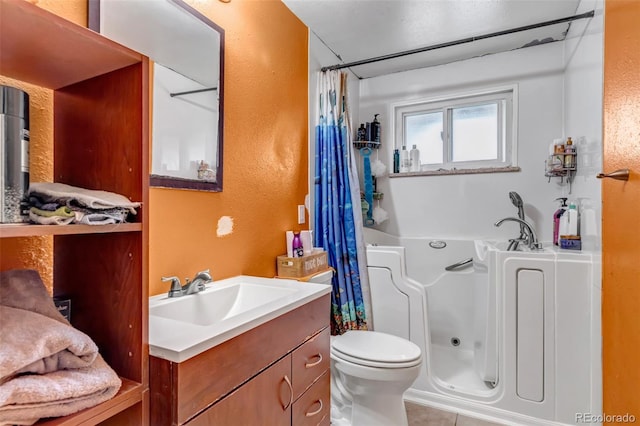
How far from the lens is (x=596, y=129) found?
1560 millimetres

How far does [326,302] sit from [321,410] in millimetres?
395

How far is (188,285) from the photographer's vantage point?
115 cm

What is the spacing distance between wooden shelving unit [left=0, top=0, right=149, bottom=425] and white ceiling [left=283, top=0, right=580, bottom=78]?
4.80ft

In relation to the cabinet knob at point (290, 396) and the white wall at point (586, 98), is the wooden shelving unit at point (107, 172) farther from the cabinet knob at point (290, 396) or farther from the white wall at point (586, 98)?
the white wall at point (586, 98)

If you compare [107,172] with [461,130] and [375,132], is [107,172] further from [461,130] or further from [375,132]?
[461,130]

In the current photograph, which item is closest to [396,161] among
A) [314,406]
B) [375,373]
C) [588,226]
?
[588,226]

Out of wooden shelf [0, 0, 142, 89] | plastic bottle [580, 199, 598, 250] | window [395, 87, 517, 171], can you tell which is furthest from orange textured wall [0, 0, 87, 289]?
window [395, 87, 517, 171]

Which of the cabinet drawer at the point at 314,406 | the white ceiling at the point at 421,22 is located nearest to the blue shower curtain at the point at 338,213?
the white ceiling at the point at 421,22

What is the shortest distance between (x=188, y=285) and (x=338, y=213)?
1099mm

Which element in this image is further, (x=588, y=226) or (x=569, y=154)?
(x=569, y=154)

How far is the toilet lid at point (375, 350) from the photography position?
5.04ft

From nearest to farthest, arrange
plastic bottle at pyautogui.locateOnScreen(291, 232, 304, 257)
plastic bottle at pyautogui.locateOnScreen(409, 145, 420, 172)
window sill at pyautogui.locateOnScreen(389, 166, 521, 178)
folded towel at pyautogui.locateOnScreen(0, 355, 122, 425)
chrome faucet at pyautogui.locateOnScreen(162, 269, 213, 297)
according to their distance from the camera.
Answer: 1. folded towel at pyautogui.locateOnScreen(0, 355, 122, 425)
2. chrome faucet at pyautogui.locateOnScreen(162, 269, 213, 297)
3. plastic bottle at pyautogui.locateOnScreen(291, 232, 304, 257)
4. window sill at pyautogui.locateOnScreen(389, 166, 521, 178)
5. plastic bottle at pyautogui.locateOnScreen(409, 145, 420, 172)

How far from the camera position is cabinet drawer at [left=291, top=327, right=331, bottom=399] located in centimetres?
108

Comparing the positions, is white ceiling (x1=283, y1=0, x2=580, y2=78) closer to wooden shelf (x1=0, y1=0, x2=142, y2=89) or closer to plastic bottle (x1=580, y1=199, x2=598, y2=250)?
plastic bottle (x1=580, y1=199, x2=598, y2=250)
